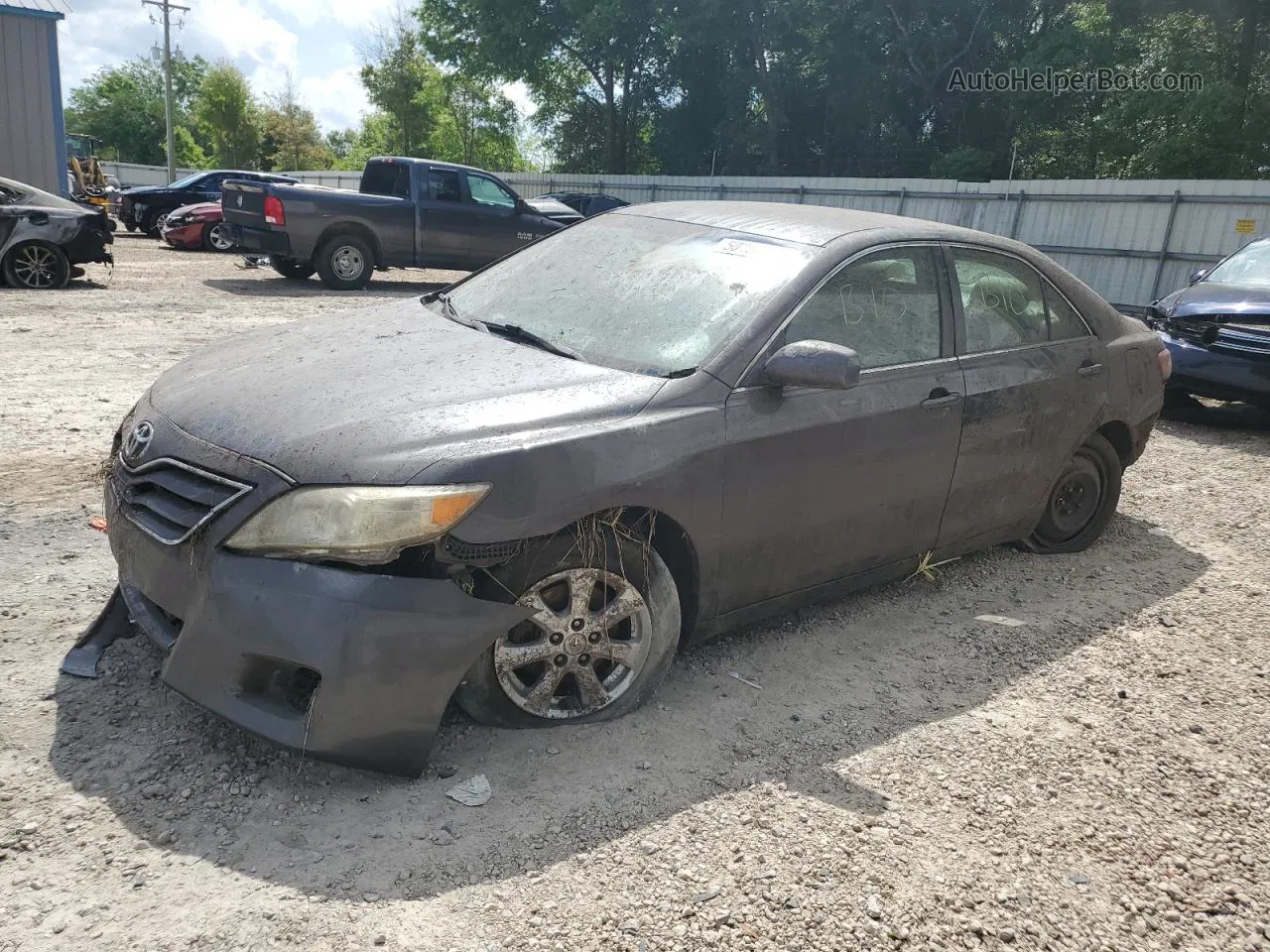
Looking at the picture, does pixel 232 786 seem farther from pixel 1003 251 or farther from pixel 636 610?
pixel 1003 251

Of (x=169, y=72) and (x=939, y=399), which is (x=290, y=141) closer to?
(x=169, y=72)

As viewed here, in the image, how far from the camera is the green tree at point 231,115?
55906 mm

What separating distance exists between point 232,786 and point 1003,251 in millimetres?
3759

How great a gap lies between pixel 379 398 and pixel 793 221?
6.33 feet

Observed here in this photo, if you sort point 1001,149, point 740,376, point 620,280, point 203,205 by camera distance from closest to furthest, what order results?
1. point 740,376
2. point 620,280
3. point 203,205
4. point 1001,149

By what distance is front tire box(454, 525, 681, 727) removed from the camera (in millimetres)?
2889

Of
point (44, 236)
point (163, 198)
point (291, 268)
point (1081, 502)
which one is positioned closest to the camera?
point (1081, 502)

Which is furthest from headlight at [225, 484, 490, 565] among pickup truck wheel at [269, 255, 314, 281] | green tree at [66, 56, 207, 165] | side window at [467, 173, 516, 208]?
green tree at [66, 56, 207, 165]

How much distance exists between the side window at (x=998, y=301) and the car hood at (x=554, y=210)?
11874 millimetres

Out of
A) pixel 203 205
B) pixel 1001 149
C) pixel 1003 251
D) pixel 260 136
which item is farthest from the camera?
pixel 260 136

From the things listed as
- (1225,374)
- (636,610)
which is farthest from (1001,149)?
(636,610)

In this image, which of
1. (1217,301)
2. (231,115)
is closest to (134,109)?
(231,115)

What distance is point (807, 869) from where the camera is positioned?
258cm

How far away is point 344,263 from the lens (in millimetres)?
13977
